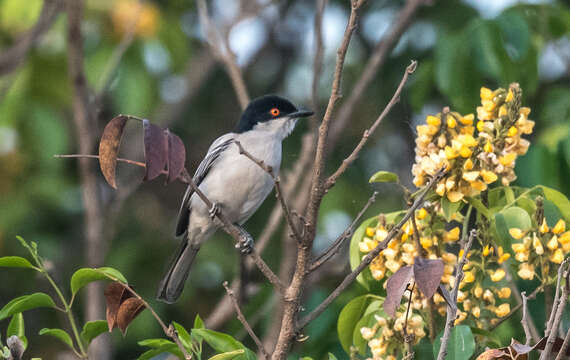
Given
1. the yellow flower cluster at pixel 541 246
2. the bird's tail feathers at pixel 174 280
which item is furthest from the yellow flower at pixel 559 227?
the bird's tail feathers at pixel 174 280

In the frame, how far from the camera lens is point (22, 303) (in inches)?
96.4

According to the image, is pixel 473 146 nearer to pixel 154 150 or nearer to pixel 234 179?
pixel 154 150

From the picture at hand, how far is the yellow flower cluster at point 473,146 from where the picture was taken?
2.72 metres

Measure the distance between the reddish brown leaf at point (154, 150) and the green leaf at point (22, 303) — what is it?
0.55 metres

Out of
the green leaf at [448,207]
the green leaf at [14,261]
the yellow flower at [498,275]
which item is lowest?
the yellow flower at [498,275]

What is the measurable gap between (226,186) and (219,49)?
1.19 meters

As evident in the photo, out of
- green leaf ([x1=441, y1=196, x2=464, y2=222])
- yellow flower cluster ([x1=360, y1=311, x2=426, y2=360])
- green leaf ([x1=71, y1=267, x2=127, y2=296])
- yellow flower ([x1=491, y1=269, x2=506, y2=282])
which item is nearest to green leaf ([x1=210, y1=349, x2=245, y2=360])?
green leaf ([x1=71, y1=267, x2=127, y2=296])

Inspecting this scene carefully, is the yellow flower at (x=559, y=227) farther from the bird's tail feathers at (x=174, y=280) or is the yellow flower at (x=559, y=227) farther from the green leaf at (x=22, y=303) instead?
the bird's tail feathers at (x=174, y=280)

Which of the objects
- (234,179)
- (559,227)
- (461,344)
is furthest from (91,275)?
(234,179)

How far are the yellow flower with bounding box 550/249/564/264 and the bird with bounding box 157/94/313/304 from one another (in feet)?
7.10

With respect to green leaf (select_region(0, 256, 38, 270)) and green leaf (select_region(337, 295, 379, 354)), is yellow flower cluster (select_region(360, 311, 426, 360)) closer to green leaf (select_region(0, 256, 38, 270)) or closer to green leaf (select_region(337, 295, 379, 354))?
green leaf (select_region(337, 295, 379, 354))

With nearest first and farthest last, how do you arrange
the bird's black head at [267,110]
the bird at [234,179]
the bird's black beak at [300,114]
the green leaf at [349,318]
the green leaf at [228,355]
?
the green leaf at [228,355], the green leaf at [349,318], the bird at [234,179], the bird's black beak at [300,114], the bird's black head at [267,110]

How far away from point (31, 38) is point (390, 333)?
10.9 feet

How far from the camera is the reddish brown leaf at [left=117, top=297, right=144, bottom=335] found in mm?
2584
